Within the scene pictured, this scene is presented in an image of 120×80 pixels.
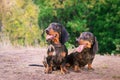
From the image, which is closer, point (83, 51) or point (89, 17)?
point (83, 51)

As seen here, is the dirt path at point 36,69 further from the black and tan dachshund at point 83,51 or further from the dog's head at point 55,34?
the dog's head at point 55,34

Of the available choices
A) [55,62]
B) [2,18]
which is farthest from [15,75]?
[2,18]

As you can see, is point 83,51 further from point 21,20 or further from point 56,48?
point 21,20

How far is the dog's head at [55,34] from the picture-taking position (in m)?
8.38

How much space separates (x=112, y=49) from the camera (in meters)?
25.3

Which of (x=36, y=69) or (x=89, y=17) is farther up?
(x=36, y=69)

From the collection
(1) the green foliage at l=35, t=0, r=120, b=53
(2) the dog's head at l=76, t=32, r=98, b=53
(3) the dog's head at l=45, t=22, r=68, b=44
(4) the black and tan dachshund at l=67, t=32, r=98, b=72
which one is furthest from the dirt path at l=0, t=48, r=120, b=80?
(1) the green foliage at l=35, t=0, r=120, b=53

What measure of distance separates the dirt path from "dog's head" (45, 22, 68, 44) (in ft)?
2.42

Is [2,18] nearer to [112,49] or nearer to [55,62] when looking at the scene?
[112,49]

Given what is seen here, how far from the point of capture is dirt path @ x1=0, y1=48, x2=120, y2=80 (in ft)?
27.4

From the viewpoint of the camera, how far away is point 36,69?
926 cm

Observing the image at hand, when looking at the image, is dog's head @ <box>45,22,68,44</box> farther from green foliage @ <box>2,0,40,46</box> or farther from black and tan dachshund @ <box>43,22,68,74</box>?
green foliage @ <box>2,0,40,46</box>

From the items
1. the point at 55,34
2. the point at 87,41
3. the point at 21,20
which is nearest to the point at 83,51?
the point at 87,41

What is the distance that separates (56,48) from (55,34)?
308 millimetres
